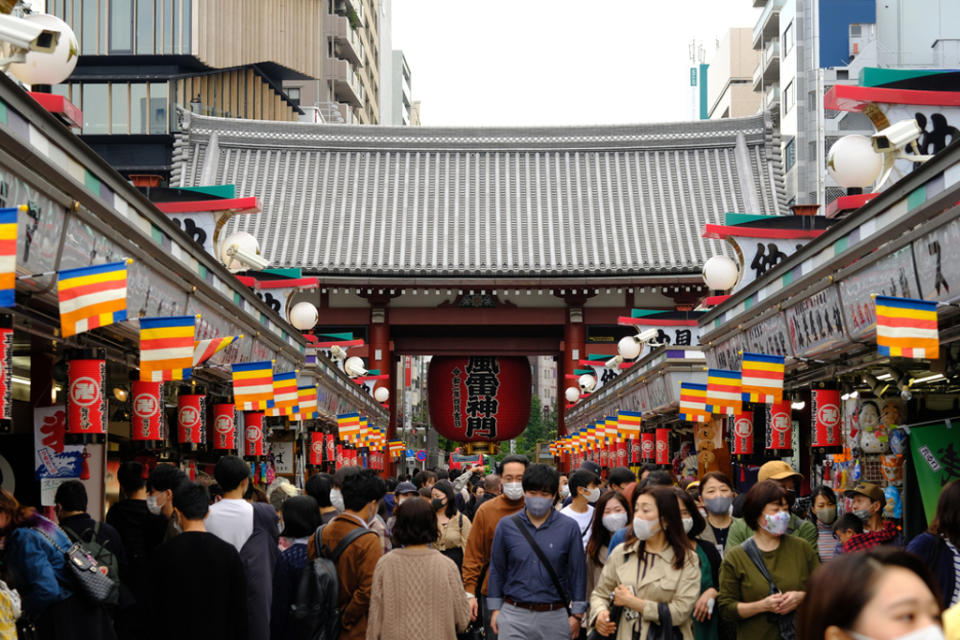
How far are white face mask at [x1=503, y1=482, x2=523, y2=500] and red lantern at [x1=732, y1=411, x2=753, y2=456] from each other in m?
5.50

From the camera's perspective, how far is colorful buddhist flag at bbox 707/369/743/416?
42.5 feet

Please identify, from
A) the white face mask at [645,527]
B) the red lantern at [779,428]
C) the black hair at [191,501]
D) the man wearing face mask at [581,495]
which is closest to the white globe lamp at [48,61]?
the black hair at [191,501]

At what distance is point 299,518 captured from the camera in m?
7.95

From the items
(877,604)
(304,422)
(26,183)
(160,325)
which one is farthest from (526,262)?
(877,604)

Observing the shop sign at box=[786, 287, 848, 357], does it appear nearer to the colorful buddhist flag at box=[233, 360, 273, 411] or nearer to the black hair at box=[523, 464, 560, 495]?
the black hair at box=[523, 464, 560, 495]

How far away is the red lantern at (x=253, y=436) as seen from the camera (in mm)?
14836

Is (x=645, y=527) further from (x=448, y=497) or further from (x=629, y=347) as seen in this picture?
(x=629, y=347)

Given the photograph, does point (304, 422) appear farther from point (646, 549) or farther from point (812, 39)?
point (812, 39)

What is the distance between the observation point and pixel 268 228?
35.0 m

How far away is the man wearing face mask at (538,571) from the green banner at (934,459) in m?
3.27

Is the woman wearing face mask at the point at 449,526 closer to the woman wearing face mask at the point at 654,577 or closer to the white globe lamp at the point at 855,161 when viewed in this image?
the woman wearing face mask at the point at 654,577

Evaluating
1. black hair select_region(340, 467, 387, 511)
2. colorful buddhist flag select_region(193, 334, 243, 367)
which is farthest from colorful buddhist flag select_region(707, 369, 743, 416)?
black hair select_region(340, 467, 387, 511)

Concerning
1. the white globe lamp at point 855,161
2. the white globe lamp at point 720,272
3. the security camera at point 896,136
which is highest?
the security camera at point 896,136

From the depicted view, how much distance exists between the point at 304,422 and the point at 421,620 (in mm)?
13986
